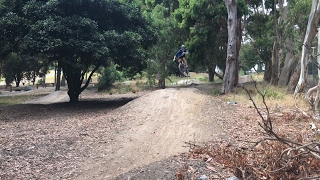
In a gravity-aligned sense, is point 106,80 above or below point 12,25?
below

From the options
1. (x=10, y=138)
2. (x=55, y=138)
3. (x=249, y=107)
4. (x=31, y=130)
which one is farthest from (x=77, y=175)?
(x=249, y=107)

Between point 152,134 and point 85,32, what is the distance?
283 inches

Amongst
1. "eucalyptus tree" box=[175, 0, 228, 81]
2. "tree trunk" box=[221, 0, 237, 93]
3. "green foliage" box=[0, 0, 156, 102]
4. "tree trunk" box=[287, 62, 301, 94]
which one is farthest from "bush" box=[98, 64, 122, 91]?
"tree trunk" box=[287, 62, 301, 94]

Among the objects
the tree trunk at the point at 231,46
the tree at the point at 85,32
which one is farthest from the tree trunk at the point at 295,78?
the tree at the point at 85,32

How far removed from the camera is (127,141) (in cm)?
745

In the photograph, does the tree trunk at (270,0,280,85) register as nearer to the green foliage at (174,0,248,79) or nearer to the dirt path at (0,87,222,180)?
the green foliage at (174,0,248,79)

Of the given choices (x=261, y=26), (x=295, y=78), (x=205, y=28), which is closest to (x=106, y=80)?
(x=205, y=28)

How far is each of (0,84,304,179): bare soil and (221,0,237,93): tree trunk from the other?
5854mm

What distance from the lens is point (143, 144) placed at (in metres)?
7.16

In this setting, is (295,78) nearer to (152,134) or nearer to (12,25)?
(152,134)

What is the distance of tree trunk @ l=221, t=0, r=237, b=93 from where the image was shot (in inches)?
661

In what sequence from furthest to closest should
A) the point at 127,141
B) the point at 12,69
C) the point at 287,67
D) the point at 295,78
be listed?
1. the point at 12,69
2. the point at 287,67
3. the point at 295,78
4. the point at 127,141

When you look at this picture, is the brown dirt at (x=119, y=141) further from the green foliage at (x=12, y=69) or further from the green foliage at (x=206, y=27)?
the green foliage at (x=12, y=69)

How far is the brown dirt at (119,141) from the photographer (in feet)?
18.3
